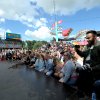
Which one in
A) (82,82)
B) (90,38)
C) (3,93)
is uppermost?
(90,38)

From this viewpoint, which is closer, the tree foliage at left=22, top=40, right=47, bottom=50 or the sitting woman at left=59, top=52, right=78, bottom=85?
the sitting woman at left=59, top=52, right=78, bottom=85

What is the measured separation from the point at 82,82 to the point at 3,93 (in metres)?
2.93

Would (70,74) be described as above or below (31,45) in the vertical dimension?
below

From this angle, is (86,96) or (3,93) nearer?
(86,96)

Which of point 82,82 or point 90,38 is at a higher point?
point 90,38

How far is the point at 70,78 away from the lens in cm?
880

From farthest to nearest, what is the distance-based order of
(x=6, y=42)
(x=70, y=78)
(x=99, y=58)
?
(x=6, y=42), (x=70, y=78), (x=99, y=58)

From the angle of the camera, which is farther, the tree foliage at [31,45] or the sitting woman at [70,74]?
the tree foliage at [31,45]

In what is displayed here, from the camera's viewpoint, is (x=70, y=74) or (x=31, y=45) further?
(x=31, y=45)

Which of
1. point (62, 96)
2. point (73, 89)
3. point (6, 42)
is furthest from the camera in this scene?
point (6, 42)

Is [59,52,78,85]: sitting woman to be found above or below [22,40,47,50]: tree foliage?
below

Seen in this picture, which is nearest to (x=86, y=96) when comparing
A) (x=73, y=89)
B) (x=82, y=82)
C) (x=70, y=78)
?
(x=82, y=82)

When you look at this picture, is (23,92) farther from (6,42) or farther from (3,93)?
(6,42)

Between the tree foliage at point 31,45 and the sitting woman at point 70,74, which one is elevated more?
the tree foliage at point 31,45
